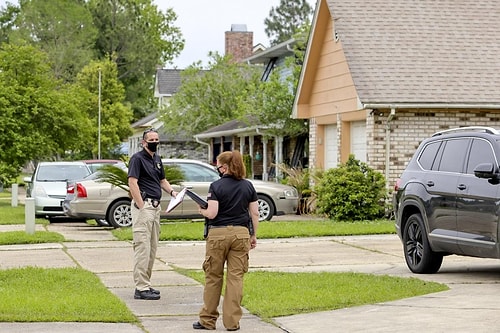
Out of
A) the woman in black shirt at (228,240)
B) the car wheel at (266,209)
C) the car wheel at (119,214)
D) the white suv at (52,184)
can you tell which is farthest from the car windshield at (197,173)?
the woman in black shirt at (228,240)

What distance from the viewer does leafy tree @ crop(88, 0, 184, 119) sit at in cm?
8588

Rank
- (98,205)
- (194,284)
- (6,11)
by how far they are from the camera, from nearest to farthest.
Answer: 1. (194,284)
2. (98,205)
3. (6,11)

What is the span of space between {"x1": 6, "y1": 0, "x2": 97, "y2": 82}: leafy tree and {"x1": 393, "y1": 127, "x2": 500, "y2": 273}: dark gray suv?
67972mm

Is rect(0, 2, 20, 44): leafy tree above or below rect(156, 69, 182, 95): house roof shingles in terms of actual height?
above

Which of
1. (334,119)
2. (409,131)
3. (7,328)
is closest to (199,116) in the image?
(334,119)

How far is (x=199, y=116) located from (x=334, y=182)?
72.9 feet

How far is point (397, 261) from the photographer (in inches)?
639

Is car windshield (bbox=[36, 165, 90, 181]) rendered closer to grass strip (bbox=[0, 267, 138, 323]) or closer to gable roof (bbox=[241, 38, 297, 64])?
gable roof (bbox=[241, 38, 297, 64])

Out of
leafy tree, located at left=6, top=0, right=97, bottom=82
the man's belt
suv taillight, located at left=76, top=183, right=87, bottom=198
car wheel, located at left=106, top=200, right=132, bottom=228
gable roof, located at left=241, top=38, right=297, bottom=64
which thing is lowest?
car wheel, located at left=106, top=200, right=132, bottom=228

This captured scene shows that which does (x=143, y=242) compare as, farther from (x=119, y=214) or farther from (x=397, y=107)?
(x=397, y=107)

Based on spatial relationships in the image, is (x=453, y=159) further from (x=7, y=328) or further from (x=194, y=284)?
(x=7, y=328)

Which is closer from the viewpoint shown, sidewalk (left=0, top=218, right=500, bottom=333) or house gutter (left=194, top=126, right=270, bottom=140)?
sidewalk (left=0, top=218, right=500, bottom=333)

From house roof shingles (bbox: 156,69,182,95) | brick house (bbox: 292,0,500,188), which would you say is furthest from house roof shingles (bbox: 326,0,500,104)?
house roof shingles (bbox: 156,69,182,95)

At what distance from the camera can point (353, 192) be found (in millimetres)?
24750
